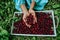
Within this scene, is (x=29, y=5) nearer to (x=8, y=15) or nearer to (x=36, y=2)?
(x=36, y=2)

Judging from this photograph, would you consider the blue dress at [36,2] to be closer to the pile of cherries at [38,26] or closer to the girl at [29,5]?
the girl at [29,5]

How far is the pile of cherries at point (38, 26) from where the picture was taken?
156cm

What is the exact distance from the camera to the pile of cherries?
1.56 m

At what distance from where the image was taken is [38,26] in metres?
1.59

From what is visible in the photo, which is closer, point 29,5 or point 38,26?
point 38,26

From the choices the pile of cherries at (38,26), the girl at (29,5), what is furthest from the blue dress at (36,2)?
the pile of cherries at (38,26)

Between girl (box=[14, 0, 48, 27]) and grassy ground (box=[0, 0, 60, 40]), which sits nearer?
grassy ground (box=[0, 0, 60, 40])

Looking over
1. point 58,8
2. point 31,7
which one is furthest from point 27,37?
point 58,8

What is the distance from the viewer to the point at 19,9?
1762mm

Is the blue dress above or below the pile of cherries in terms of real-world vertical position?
above

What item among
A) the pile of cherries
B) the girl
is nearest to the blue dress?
the girl

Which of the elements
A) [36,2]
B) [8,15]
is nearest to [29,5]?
[36,2]

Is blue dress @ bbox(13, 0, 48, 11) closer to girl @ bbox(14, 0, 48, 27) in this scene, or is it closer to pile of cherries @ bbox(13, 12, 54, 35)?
girl @ bbox(14, 0, 48, 27)

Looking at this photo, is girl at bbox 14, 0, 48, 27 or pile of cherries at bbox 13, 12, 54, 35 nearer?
pile of cherries at bbox 13, 12, 54, 35
